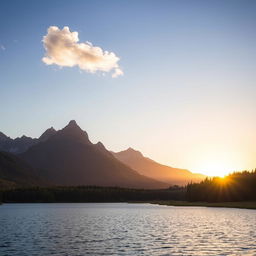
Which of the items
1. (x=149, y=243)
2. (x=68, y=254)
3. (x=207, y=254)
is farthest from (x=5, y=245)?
(x=207, y=254)

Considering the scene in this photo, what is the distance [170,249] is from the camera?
181 ft

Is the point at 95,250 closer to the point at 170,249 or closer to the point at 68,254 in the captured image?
the point at 68,254

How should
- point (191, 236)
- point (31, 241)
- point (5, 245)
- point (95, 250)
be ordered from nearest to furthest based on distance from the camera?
point (95, 250) → point (5, 245) → point (31, 241) → point (191, 236)

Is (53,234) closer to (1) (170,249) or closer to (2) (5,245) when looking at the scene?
(2) (5,245)

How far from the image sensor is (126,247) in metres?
57.2

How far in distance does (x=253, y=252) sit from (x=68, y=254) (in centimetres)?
2438

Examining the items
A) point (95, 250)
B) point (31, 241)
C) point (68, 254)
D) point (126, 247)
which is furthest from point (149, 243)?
point (31, 241)

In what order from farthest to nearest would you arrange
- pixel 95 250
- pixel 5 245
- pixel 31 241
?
pixel 31 241
pixel 5 245
pixel 95 250

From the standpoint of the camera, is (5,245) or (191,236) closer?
(5,245)

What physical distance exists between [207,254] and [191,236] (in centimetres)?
2087

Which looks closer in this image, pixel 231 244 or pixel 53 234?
pixel 231 244

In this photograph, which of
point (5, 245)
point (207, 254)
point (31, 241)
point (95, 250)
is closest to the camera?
point (207, 254)

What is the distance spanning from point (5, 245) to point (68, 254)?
1291 cm

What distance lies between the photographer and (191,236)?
2817 inches
